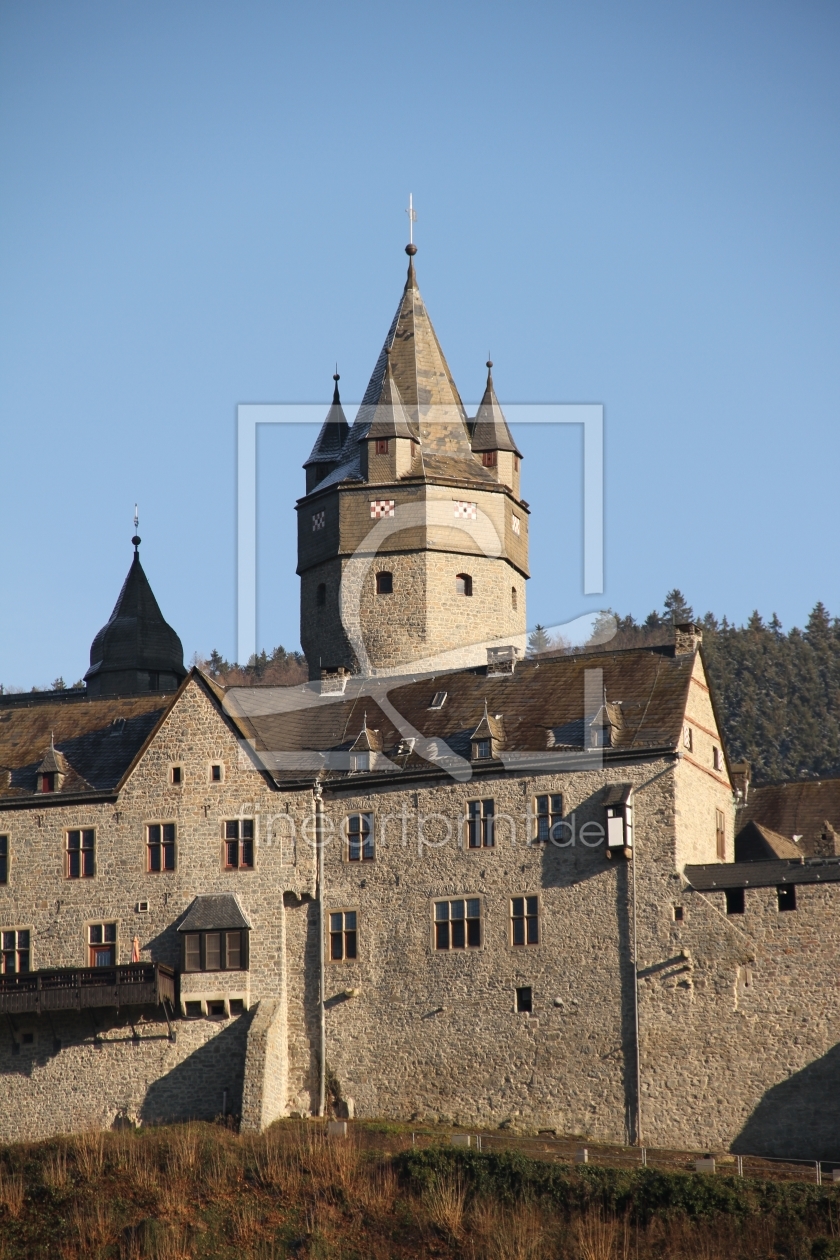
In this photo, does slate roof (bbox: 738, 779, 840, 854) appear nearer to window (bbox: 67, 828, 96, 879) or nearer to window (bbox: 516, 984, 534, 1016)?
A: window (bbox: 516, 984, 534, 1016)

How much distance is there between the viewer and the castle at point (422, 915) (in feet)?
164

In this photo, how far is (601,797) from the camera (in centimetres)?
5216

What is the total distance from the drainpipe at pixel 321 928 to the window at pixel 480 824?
3.84m

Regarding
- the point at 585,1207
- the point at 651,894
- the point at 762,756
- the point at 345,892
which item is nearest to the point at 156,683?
the point at 345,892

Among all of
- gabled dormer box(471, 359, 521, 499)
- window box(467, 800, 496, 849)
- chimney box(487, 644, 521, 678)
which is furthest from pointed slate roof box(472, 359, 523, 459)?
window box(467, 800, 496, 849)

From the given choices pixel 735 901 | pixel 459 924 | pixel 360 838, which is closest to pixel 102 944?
pixel 360 838

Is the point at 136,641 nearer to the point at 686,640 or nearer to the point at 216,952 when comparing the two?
the point at 216,952

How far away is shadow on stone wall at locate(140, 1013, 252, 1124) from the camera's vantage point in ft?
173

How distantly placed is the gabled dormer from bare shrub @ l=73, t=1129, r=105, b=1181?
24706mm

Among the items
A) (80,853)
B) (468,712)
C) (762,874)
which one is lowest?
(762,874)

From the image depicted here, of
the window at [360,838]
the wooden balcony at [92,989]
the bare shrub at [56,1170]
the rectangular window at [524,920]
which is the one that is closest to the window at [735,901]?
the rectangular window at [524,920]

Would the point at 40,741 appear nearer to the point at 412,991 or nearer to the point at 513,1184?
the point at 412,991

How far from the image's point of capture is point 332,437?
228ft

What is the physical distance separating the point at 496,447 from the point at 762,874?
21.6m
